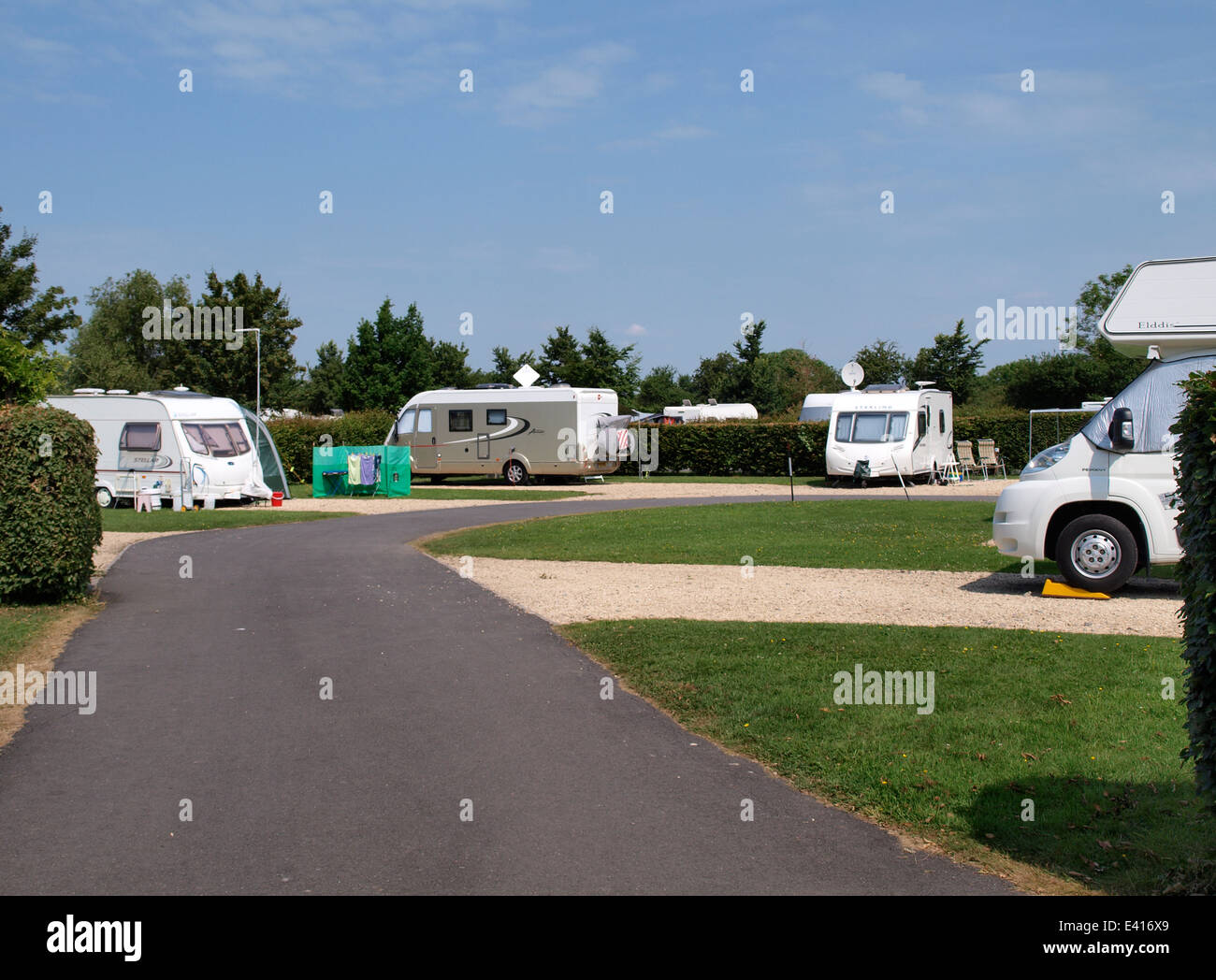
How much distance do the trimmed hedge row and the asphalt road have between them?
94.1 feet

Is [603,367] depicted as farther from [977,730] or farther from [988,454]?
[977,730]

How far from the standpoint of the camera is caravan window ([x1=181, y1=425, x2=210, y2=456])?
24.7m

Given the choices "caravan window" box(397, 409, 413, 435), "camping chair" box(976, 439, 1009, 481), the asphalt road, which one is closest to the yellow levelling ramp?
the asphalt road

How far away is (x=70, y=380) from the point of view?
60000mm

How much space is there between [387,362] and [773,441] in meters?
26.4

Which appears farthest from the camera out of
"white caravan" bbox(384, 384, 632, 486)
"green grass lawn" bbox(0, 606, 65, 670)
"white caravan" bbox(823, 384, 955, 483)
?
"white caravan" bbox(384, 384, 632, 486)

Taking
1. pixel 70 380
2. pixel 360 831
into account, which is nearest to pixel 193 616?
pixel 360 831

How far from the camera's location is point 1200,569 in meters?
4.19

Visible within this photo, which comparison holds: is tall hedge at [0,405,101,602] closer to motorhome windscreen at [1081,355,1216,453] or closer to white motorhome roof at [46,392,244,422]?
motorhome windscreen at [1081,355,1216,453]

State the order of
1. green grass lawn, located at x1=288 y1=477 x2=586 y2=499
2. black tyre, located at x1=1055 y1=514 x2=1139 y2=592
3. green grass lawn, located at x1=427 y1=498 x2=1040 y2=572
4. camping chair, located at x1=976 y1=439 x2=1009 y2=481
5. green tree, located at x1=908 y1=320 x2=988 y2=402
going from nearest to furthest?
1. black tyre, located at x1=1055 y1=514 x2=1139 y2=592
2. green grass lawn, located at x1=427 y1=498 x2=1040 y2=572
3. green grass lawn, located at x1=288 y1=477 x2=586 y2=499
4. camping chair, located at x1=976 y1=439 x2=1009 y2=481
5. green tree, located at x1=908 y1=320 x2=988 y2=402

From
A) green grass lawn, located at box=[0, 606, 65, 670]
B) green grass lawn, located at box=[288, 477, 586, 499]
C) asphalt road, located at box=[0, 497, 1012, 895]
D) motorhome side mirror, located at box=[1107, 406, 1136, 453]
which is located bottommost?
asphalt road, located at box=[0, 497, 1012, 895]

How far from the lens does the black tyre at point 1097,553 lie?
11.0m

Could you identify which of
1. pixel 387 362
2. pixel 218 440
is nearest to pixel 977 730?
pixel 218 440
